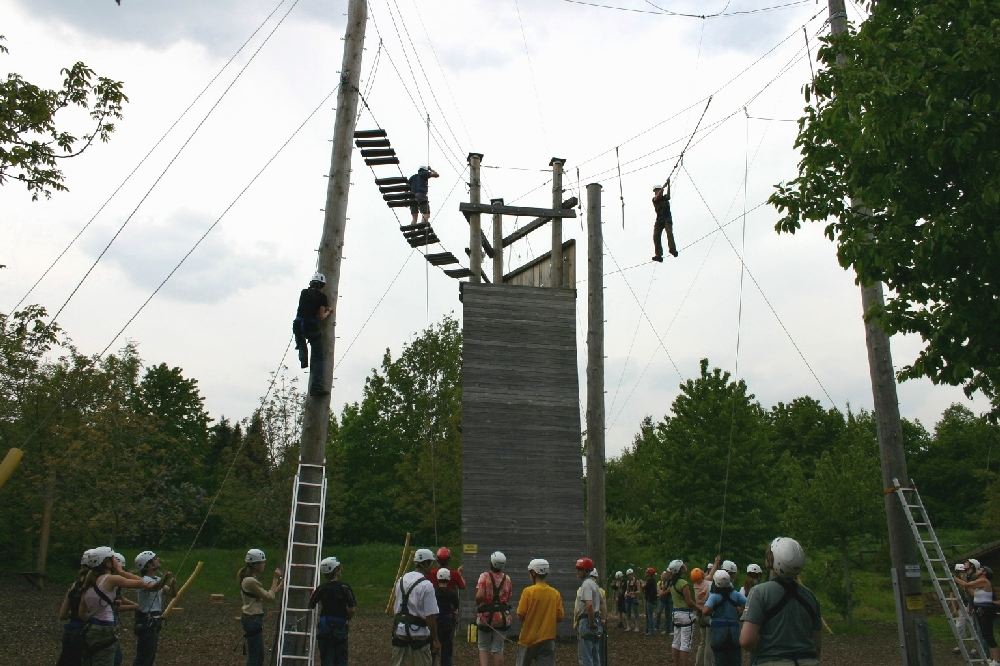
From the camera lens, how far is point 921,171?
9469 millimetres

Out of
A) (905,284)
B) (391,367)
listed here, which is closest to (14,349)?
(391,367)

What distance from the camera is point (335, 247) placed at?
10539mm

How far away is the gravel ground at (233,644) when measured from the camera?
1575 cm

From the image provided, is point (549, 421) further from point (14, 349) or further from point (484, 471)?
point (14, 349)

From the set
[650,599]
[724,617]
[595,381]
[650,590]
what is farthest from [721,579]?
[650,590]

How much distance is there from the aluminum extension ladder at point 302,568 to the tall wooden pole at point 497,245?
10.2 meters

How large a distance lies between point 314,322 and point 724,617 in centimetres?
570

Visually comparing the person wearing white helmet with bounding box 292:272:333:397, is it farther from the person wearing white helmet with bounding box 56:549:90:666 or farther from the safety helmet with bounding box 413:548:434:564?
the person wearing white helmet with bounding box 56:549:90:666

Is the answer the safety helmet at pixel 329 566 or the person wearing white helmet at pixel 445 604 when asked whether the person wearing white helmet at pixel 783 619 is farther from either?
the person wearing white helmet at pixel 445 604

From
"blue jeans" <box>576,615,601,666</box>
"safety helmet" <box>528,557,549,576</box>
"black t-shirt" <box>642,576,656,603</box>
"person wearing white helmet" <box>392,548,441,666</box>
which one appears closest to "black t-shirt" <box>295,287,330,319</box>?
"person wearing white helmet" <box>392,548,441,666</box>

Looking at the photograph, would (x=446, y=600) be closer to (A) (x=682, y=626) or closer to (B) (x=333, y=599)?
(B) (x=333, y=599)

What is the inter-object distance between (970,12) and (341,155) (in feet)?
22.2

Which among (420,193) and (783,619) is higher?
(420,193)

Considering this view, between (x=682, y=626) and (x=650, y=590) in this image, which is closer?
(x=682, y=626)
